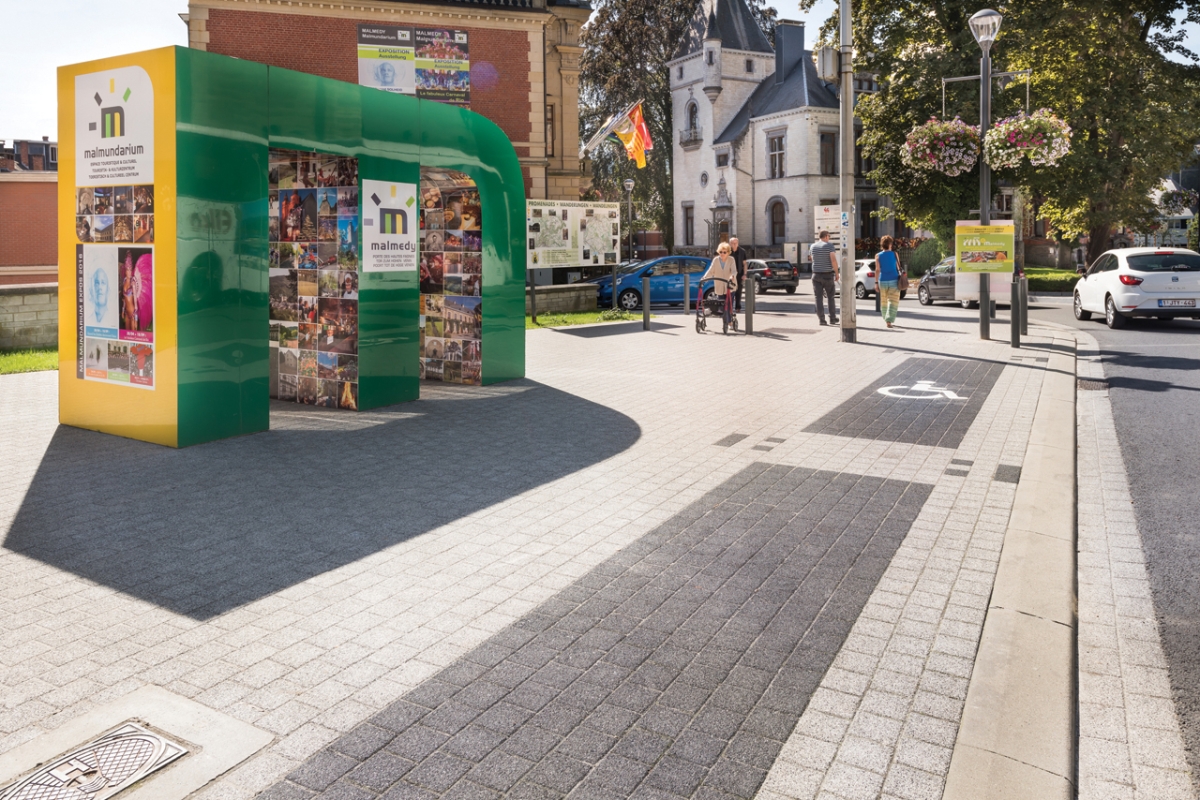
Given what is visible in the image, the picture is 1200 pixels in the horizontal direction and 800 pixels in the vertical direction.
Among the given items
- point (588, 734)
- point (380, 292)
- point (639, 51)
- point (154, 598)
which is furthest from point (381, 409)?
point (639, 51)

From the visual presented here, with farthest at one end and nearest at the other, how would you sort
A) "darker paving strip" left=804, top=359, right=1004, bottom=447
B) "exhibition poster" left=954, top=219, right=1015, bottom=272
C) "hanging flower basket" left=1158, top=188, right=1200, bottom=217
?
"hanging flower basket" left=1158, top=188, right=1200, bottom=217
"exhibition poster" left=954, top=219, right=1015, bottom=272
"darker paving strip" left=804, top=359, right=1004, bottom=447

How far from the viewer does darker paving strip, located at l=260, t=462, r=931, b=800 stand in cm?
324

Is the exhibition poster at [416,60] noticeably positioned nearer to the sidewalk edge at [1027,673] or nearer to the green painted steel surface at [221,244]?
the green painted steel surface at [221,244]

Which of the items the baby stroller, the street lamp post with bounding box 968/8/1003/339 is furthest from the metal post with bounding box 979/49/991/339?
the baby stroller

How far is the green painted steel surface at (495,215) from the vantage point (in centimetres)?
1122

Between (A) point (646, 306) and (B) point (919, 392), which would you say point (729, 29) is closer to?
(A) point (646, 306)

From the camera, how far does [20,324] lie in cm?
1619

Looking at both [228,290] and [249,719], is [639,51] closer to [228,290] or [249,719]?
[228,290]

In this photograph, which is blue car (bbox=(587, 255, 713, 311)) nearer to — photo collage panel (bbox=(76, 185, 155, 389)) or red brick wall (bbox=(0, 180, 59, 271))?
photo collage panel (bbox=(76, 185, 155, 389))

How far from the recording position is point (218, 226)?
28.2 feet

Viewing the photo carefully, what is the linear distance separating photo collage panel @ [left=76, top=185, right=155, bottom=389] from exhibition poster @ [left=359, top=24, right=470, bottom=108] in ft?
79.9

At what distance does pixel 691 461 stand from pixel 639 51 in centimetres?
4915

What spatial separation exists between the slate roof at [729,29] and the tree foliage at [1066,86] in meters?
26.5

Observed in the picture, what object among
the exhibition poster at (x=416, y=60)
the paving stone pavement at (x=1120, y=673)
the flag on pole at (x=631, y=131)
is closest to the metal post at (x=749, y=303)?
the flag on pole at (x=631, y=131)
